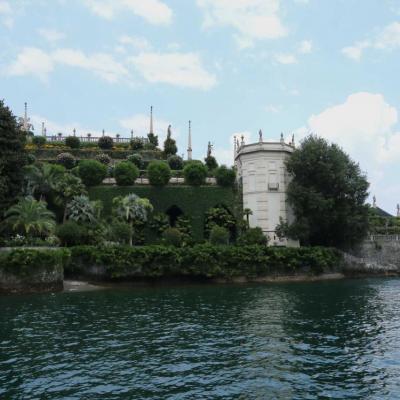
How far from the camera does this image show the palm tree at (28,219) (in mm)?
42188

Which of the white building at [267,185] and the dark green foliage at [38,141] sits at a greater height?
the dark green foliage at [38,141]

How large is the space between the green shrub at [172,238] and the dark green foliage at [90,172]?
1340cm

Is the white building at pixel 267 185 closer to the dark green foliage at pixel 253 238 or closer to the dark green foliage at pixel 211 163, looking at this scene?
the dark green foliage at pixel 253 238

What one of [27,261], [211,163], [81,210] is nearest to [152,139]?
[211,163]

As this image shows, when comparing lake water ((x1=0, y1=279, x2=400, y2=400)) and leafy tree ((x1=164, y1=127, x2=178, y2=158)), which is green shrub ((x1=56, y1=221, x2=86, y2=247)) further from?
leafy tree ((x1=164, y1=127, x2=178, y2=158))

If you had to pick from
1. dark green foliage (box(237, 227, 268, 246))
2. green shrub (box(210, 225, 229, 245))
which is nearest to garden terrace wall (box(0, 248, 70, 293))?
green shrub (box(210, 225, 229, 245))

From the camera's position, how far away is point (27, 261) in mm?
39000

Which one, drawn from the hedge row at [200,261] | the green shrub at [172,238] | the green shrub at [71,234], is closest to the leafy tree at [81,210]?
the green shrub at [71,234]

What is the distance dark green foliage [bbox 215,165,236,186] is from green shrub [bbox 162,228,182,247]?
39.7 feet

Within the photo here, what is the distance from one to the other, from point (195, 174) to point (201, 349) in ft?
139

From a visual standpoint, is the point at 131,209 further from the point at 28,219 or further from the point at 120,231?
the point at 28,219

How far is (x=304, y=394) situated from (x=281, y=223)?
141 ft

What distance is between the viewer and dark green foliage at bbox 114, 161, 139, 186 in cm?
5891

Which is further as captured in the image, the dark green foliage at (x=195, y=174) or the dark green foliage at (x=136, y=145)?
the dark green foliage at (x=136, y=145)
